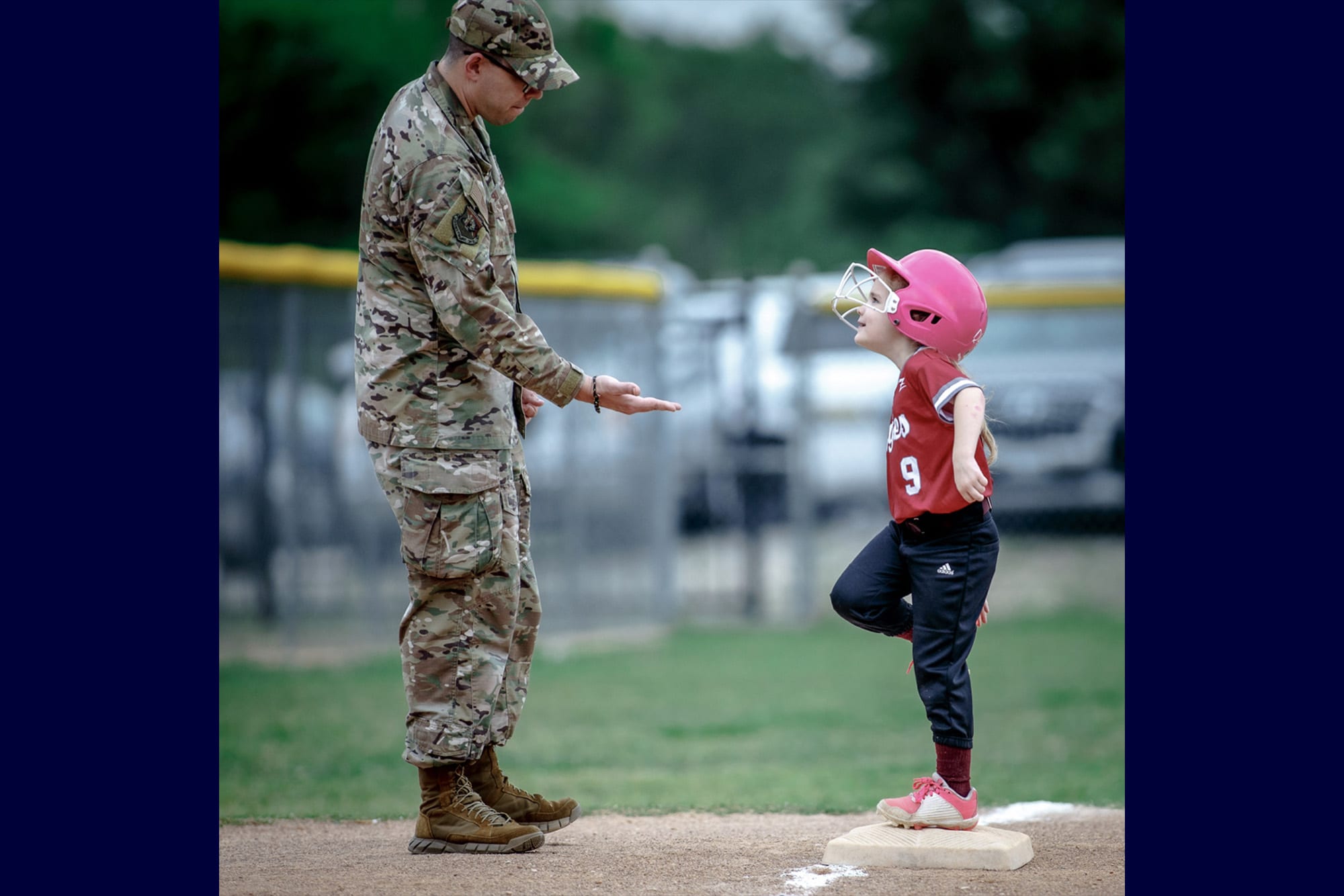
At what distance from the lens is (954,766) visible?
172 inches

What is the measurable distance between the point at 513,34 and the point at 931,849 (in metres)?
2.59

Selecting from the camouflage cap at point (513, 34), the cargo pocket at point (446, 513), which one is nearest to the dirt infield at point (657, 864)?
the cargo pocket at point (446, 513)

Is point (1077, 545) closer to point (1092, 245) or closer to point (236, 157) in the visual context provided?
point (1092, 245)

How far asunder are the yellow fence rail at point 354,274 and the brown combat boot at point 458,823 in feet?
17.4

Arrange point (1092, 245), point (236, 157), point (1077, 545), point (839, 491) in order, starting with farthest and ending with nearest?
point (236, 157) → point (1092, 245) → point (839, 491) → point (1077, 545)

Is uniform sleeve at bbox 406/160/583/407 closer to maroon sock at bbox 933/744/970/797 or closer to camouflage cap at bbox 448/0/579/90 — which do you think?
camouflage cap at bbox 448/0/579/90

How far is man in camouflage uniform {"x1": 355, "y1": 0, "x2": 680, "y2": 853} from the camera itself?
13.9 feet

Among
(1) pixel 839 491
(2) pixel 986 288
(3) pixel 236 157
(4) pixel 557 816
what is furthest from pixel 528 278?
(3) pixel 236 157

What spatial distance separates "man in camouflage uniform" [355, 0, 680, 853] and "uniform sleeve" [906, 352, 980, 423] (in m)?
0.73

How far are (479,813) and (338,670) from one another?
229 inches

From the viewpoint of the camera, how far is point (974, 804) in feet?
14.6

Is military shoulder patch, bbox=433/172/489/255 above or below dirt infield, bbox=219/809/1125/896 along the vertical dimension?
above

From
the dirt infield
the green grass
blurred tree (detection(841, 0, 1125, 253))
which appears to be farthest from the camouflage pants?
blurred tree (detection(841, 0, 1125, 253))

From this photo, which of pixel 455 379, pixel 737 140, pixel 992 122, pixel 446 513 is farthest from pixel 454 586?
pixel 737 140
